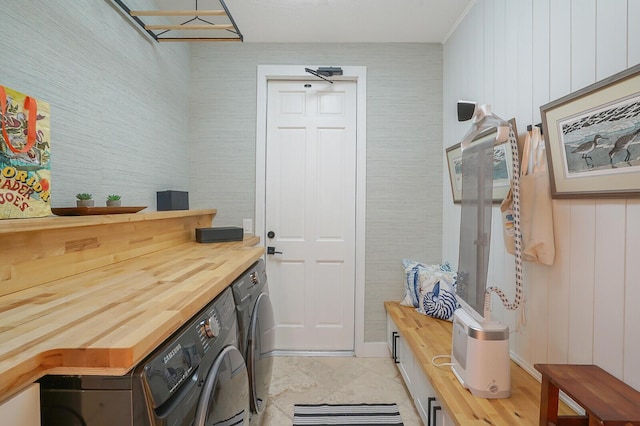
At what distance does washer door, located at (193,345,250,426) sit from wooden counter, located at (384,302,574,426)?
820mm

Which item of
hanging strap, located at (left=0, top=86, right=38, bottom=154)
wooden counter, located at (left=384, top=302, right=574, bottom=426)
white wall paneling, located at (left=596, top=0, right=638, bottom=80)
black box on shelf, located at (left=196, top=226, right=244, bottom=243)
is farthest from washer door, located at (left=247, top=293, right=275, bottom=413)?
white wall paneling, located at (left=596, top=0, right=638, bottom=80)

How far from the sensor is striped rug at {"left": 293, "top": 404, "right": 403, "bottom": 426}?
201 centimetres

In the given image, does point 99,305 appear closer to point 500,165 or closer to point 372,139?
point 500,165

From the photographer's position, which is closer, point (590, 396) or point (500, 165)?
point (590, 396)

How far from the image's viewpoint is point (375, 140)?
285cm

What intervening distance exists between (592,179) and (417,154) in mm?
1674

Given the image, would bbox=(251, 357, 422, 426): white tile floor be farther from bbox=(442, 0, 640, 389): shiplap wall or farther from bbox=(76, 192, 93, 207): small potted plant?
bbox=(76, 192, 93, 207): small potted plant

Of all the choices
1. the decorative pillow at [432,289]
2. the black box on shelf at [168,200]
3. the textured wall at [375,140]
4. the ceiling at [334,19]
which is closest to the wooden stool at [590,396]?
the decorative pillow at [432,289]

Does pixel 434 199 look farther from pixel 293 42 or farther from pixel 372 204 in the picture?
pixel 293 42

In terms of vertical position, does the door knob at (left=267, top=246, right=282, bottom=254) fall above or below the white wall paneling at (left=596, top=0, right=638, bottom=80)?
below

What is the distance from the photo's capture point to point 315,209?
2.91 m

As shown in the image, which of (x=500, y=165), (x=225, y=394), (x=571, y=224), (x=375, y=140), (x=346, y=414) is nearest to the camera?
(x=225, y=394)

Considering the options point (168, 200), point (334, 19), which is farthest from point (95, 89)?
point (334, 19)

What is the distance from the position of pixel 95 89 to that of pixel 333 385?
2295 mm
